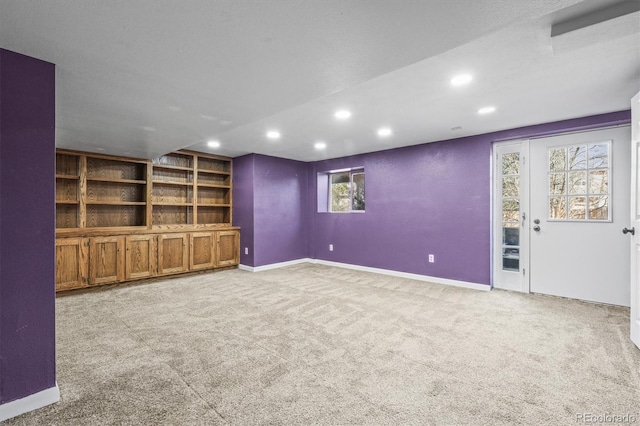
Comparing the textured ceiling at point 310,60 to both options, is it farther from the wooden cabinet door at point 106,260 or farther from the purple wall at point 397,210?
the wooden cabinet door at point 106,260

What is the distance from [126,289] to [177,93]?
3308 mm

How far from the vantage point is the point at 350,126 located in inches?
150

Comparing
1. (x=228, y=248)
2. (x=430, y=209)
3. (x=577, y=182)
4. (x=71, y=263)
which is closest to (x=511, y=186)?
(x=577, y=182)

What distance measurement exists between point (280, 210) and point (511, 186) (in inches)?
153

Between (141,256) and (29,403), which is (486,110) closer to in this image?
(29,403)

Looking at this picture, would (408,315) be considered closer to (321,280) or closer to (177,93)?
(321,280)

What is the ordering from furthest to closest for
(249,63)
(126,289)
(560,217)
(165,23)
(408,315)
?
1. (126,289)
2. (560,217)
3. (408,315)
4. (249,63)
5. (165,23)

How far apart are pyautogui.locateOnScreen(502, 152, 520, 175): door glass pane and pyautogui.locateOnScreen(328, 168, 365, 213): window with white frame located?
2377 millimetres

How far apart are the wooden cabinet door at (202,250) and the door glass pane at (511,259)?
15.1 ft

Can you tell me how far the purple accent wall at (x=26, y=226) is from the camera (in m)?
1.62

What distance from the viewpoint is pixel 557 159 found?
12.3 ft

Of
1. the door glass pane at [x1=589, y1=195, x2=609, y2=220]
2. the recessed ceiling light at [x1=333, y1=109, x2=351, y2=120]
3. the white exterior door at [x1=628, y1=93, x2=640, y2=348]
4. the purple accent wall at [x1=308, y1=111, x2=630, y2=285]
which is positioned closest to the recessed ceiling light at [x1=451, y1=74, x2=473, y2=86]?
the recessed ceiling light at [x1=333, y1=109, x2=351, y2=120]

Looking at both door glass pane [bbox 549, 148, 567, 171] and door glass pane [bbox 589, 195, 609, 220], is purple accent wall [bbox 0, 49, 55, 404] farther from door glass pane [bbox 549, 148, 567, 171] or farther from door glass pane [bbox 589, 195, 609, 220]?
door glass pane [bbox 589, 195, 609, 220]

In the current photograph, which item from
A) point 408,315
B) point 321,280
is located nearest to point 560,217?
point 408,315
